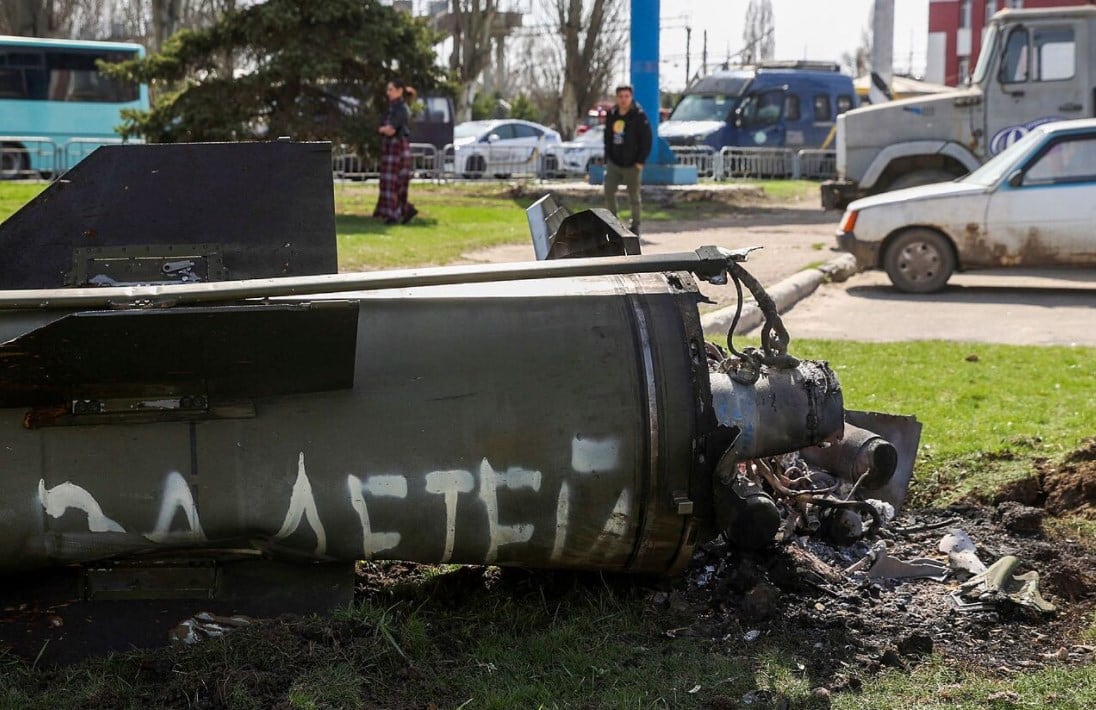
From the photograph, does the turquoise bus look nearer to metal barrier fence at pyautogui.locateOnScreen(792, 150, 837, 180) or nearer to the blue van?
the blue van

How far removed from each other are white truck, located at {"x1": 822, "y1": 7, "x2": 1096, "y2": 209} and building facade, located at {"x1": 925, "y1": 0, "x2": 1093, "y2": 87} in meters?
40.3

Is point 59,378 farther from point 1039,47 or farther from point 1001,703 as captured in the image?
point 1039,47

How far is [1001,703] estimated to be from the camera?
3250 mm

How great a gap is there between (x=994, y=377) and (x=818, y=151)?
929 inches

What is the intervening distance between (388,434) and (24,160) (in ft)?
77.5

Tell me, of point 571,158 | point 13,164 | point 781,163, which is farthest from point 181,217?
point 781,163

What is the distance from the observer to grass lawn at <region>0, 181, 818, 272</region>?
12398 mm

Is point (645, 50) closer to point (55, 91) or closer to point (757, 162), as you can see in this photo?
point (757, 162)

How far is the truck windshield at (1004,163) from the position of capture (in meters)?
11.4

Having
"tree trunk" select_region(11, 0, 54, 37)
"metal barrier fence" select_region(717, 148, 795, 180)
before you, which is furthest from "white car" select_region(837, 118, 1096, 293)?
"tree trunk" select_region(11, 0, 54, 37)

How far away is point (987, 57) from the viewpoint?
15.6m

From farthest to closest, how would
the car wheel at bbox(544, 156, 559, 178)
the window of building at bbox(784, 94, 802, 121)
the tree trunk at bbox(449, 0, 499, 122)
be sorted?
the tree trunk at bbox(449, 0, 499, 122), the window of building at bbox(784, 94, 802, 121), the car wheel at bbox(544, 156, 559, 178)

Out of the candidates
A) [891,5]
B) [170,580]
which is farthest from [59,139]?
[170,580]

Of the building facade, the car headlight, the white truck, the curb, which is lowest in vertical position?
the curb
